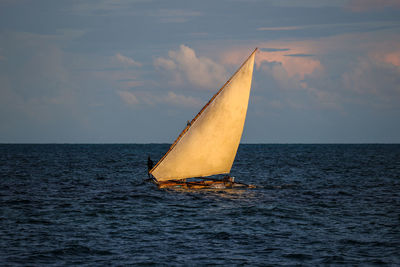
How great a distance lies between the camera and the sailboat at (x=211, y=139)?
1496 inches

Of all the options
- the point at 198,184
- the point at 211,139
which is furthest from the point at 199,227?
the point at 198,184

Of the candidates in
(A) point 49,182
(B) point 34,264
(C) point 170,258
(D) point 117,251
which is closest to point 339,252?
(C) point 170,258

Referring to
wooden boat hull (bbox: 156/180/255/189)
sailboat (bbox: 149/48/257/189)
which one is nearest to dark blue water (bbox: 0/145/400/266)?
wooden boat hull (bbox: 156/180/255/189)

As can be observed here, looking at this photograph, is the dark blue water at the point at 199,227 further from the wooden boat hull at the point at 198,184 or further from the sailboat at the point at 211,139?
the sailboat at the point at 211,139

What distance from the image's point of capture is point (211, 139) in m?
38.8

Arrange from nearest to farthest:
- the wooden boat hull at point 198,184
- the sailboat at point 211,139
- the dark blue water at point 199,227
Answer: the dark blue water at point 199,227 < the sailboat at point 211,139 < the wooden boat hull at point 198,184

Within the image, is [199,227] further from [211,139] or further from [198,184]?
[198,184]

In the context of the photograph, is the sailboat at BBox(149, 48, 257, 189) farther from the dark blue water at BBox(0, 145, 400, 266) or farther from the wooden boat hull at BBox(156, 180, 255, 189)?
the dark blue water at BBox(0, 145, 400, 266)

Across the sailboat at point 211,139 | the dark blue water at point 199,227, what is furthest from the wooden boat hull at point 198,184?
the dark blue water at point 199,227

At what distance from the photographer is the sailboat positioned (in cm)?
3800

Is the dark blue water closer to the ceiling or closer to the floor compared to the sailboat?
closer to the floor

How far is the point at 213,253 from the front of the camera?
2083 cm

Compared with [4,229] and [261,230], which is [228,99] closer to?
[261,230]

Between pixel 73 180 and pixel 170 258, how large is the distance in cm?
3762
